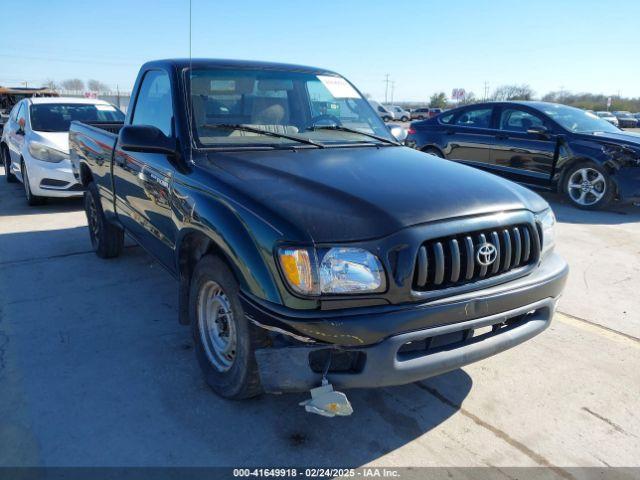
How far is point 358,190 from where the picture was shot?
2.65 m

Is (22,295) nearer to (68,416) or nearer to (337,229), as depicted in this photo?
(68,416)

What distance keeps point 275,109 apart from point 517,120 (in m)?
6.37

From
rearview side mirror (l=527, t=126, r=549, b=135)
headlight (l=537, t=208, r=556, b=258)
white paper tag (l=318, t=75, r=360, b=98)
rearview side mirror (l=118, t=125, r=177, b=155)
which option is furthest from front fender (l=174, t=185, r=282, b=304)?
rearview side mirror (l=527, t=126, r=549, b=135)

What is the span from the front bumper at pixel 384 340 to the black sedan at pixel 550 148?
6.28 meters

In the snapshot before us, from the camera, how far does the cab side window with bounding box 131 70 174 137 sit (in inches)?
140

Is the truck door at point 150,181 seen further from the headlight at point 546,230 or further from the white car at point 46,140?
the white car at point 46,140

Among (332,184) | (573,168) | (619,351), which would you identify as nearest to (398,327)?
(332,184)

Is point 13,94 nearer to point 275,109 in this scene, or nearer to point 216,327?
point 275,109

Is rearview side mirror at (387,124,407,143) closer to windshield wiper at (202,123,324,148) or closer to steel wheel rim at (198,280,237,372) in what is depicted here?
windshield wiper at (202,123,324,148)

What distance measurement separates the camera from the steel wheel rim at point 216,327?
285 centimetres

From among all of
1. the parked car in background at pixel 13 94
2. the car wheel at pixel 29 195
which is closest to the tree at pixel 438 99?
the parked car in background at pixel 13 94

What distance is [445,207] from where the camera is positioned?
2504mm

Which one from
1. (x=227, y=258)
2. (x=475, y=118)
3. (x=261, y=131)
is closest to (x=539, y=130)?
(x=475, y=118)

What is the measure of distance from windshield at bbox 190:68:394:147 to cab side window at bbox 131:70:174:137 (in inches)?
8.9
